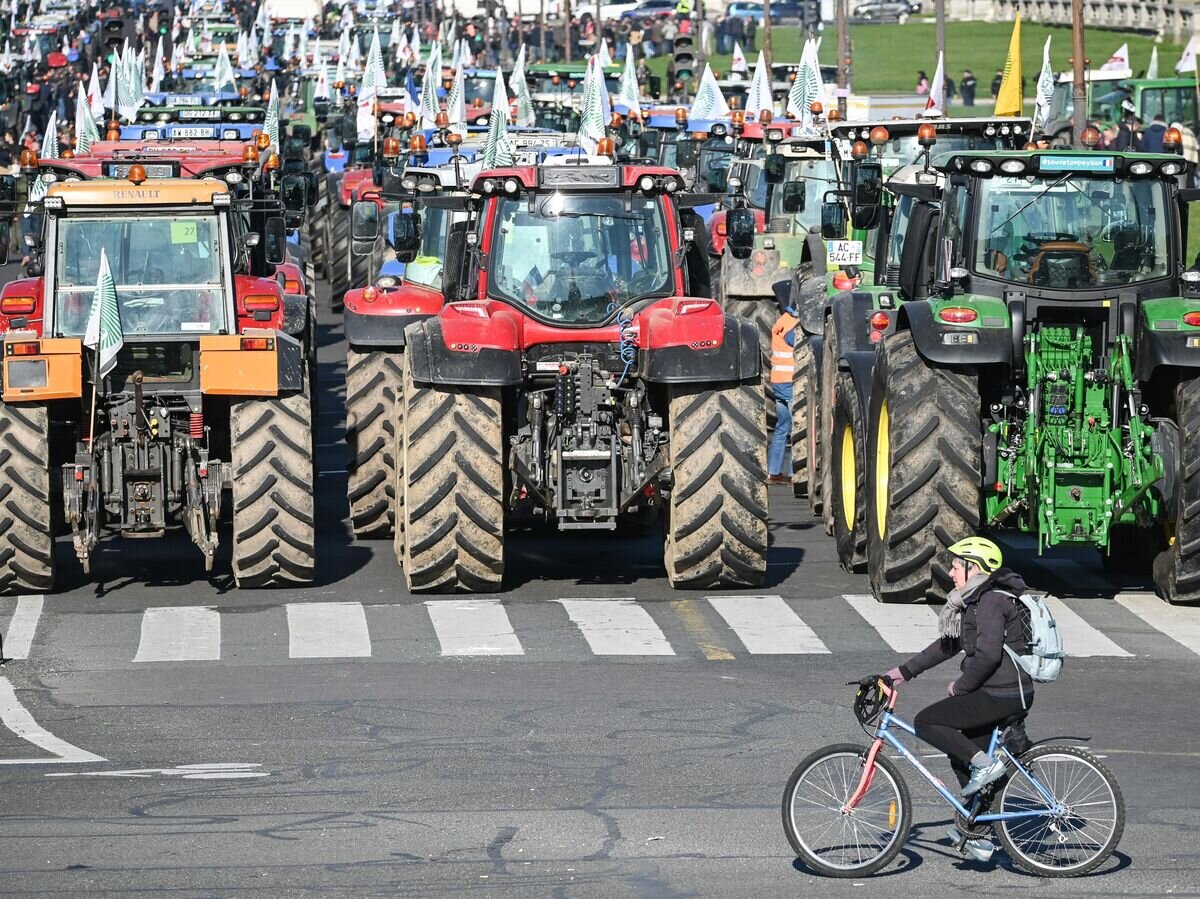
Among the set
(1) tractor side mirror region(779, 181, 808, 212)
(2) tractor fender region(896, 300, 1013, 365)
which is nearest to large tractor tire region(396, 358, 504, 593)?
(2) tractor fender region(896, 300, 1013, 365)

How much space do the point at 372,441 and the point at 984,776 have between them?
9942 millimetres

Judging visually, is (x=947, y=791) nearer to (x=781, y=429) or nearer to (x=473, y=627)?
(x=473, y=627)

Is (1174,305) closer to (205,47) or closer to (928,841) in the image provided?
(928,841)

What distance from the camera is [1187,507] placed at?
1591 centimetres

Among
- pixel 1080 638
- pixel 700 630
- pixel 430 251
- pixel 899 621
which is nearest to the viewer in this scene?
pixel 1080 638

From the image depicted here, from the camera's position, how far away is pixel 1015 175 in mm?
16406

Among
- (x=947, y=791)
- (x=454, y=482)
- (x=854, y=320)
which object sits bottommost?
(x=454, y=482)

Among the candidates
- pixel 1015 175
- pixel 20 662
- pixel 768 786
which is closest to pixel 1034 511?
pixel 1015 175

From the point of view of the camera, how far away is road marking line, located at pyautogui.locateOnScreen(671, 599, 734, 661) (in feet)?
49.4

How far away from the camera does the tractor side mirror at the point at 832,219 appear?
804 inches

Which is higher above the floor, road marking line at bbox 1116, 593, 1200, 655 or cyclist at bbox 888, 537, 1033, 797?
cyclist at bbox 888, 537, 1033, 797

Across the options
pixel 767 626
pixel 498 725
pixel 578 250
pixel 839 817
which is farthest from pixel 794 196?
pixel 839 817

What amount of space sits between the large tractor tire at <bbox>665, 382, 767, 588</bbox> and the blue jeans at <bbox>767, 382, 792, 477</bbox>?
510cm

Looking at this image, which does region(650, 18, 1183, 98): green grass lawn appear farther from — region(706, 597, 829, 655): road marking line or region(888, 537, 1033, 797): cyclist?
region(888, 537, 1033, 797): cyclist
